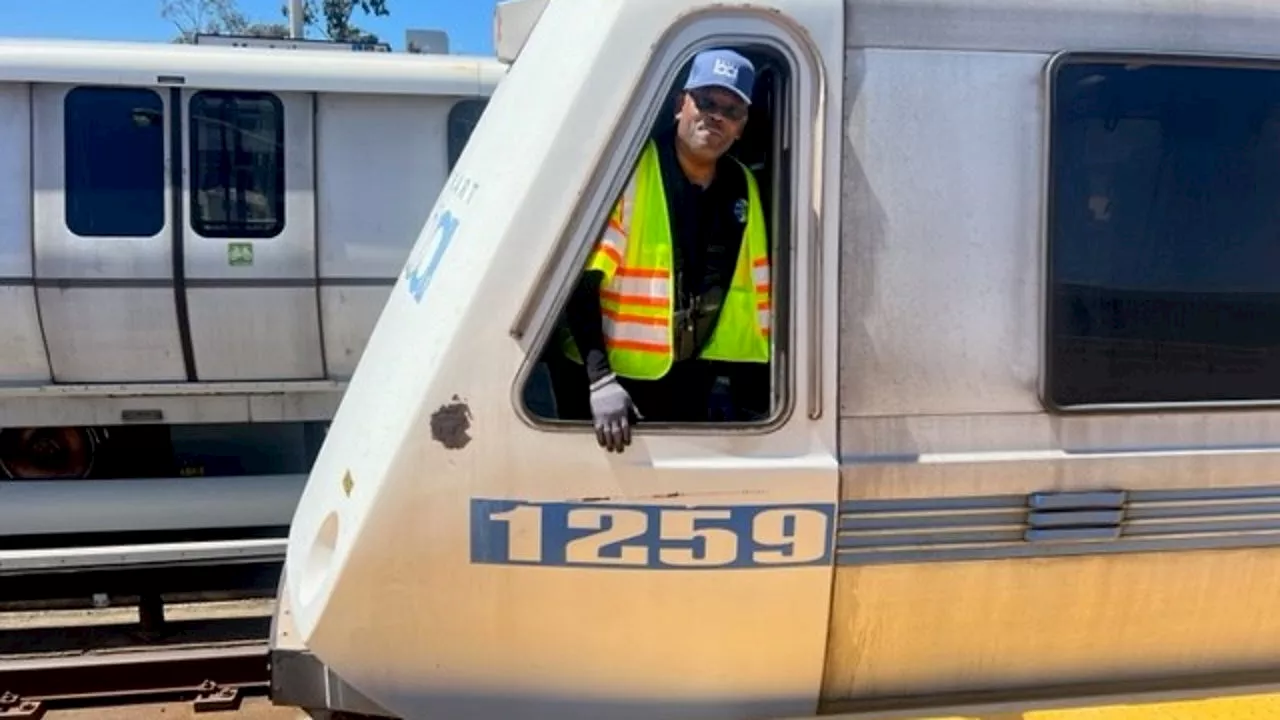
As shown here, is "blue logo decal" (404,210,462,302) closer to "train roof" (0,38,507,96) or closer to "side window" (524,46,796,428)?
"side window" (524,46,796,428)

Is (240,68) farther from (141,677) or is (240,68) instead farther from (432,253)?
(432,253)

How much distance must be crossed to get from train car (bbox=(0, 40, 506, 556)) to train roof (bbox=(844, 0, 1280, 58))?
4.25m

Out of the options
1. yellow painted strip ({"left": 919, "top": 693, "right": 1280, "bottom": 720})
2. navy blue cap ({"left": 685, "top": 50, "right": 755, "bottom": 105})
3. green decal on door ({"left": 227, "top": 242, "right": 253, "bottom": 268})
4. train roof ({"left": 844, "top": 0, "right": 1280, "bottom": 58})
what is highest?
train roof ({"left": 844, "top": 0, "right": 1280, "bottom": 58})

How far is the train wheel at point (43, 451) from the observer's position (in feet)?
20.7

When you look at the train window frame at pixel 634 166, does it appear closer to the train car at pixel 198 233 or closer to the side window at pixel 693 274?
the side window at pixel 693 274

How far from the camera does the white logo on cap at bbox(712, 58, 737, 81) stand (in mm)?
Answer: 2164

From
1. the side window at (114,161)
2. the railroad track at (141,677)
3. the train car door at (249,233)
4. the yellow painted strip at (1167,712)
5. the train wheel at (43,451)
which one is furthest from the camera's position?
the train wheel at (43,451)

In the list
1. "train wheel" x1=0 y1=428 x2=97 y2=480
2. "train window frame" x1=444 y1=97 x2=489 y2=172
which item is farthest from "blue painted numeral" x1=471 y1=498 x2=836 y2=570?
"train wheel" x1=0 y1=428 x2=97 y2=480

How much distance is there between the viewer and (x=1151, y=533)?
2391mm

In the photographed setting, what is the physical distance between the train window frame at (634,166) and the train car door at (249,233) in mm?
4241

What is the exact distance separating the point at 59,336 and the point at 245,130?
1.54 m

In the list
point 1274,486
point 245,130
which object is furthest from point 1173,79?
point 245,130

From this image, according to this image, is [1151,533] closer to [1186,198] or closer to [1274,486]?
[1274,486]

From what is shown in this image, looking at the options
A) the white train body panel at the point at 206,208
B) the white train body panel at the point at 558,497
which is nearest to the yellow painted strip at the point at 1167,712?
the white train body panel at the point at 558,497
